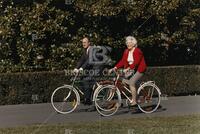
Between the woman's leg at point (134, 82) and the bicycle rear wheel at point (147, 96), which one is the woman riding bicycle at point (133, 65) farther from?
the bicycle rear wheel at point (147, 96)

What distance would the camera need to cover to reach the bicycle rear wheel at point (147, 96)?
11422 mm

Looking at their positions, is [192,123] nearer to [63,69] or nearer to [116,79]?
[116,79]

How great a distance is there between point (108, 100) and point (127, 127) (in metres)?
2.15

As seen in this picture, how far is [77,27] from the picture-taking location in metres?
16.0

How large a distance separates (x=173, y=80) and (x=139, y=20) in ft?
7.59

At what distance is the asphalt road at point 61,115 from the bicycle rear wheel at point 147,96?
0.16 metres

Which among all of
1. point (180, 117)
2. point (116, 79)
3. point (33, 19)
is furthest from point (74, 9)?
point (180, 117)

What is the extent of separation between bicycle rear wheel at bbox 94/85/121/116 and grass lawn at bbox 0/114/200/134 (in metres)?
1.03

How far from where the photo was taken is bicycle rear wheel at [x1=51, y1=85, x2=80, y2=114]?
38.2 feet

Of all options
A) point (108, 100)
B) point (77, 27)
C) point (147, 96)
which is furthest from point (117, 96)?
point (77, 27)

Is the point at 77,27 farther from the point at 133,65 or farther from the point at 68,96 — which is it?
the point at 133,65

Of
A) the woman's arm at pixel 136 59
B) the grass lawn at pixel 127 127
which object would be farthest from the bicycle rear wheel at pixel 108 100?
the grass lawn at pixel 127 127

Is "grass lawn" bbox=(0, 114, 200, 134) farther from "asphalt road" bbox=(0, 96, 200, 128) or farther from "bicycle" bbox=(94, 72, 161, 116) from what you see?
"bicycle" bbox=(94, 72, 161, 116)

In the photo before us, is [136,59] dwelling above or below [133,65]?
above
